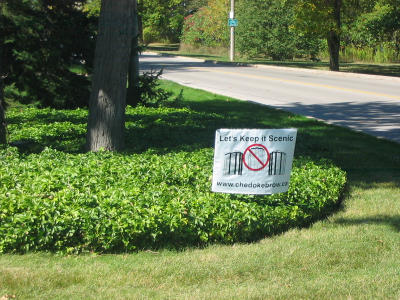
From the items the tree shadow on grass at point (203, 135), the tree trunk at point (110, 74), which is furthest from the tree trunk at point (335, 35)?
the tree trunk at point (110, 74)

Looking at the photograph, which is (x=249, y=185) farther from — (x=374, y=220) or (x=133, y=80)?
(x=133, y=80)

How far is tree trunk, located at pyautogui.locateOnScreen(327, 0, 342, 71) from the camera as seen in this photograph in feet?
95.8

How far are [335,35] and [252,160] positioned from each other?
26005 mm

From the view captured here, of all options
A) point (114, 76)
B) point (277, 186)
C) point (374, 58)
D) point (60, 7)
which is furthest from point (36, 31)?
point (374, 58)

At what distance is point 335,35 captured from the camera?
Result: 3003 cm

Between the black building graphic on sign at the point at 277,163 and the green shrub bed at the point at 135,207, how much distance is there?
0.38m

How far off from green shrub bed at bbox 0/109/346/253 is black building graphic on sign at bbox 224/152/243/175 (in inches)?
12.5

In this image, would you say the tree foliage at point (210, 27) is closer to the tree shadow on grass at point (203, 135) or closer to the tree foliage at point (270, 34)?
the tree foliage at point (270, 34)

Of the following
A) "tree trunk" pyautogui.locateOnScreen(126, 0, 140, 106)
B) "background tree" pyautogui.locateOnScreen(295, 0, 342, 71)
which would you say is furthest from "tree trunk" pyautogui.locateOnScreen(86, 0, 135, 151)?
"background tree" pyautogui.locateOnScreen(295, 0, 342, 71)

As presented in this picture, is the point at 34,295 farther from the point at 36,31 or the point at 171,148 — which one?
the point at 36,31

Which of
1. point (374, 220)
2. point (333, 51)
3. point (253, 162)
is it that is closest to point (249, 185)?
point (253, 162)

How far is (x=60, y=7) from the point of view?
12984mm

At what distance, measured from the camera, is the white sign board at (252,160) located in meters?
5.48

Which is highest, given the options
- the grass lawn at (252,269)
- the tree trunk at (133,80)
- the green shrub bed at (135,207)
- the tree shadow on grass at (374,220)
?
the tree trunk at (133,80)
